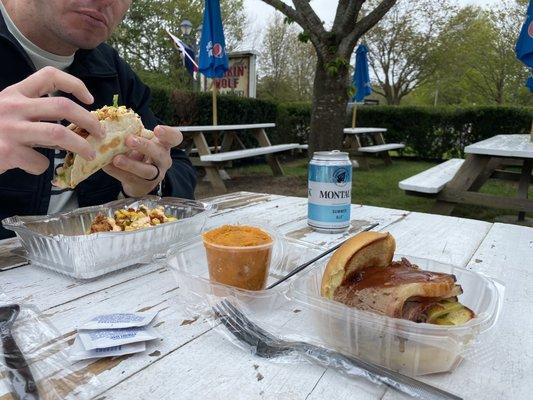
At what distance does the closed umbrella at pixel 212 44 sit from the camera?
580 centimetres

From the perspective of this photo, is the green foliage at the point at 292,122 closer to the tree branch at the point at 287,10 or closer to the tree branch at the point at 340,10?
the tree branch at the point at 340,10

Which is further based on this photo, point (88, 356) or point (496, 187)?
point (496, 187)

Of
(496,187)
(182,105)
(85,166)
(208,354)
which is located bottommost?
(496,187)

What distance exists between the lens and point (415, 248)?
→ 1158 millimetres

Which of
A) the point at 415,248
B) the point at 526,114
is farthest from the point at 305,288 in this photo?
the point at 526,114

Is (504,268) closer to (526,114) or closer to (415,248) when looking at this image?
(415,248)

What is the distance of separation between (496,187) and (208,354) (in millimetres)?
6744

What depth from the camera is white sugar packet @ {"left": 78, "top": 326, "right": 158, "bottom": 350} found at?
0.61 meters

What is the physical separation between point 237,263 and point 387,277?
0.29 meters

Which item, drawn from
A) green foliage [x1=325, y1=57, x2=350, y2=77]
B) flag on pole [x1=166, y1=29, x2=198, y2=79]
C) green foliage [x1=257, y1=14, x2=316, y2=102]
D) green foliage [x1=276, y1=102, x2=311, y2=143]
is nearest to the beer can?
green foliage [x1=325, y1=57, x2=350, y2=77]

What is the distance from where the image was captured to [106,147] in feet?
3.48

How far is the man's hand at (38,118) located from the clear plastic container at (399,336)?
540 millimetres

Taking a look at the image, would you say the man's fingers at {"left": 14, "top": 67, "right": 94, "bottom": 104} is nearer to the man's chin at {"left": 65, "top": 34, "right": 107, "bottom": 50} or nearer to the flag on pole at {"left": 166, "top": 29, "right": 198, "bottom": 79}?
the man's chin at {"left": 65, "top": 34, "right": 107, "bottom": 50}

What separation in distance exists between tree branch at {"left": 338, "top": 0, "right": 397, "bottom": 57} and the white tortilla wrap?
3.70 m
